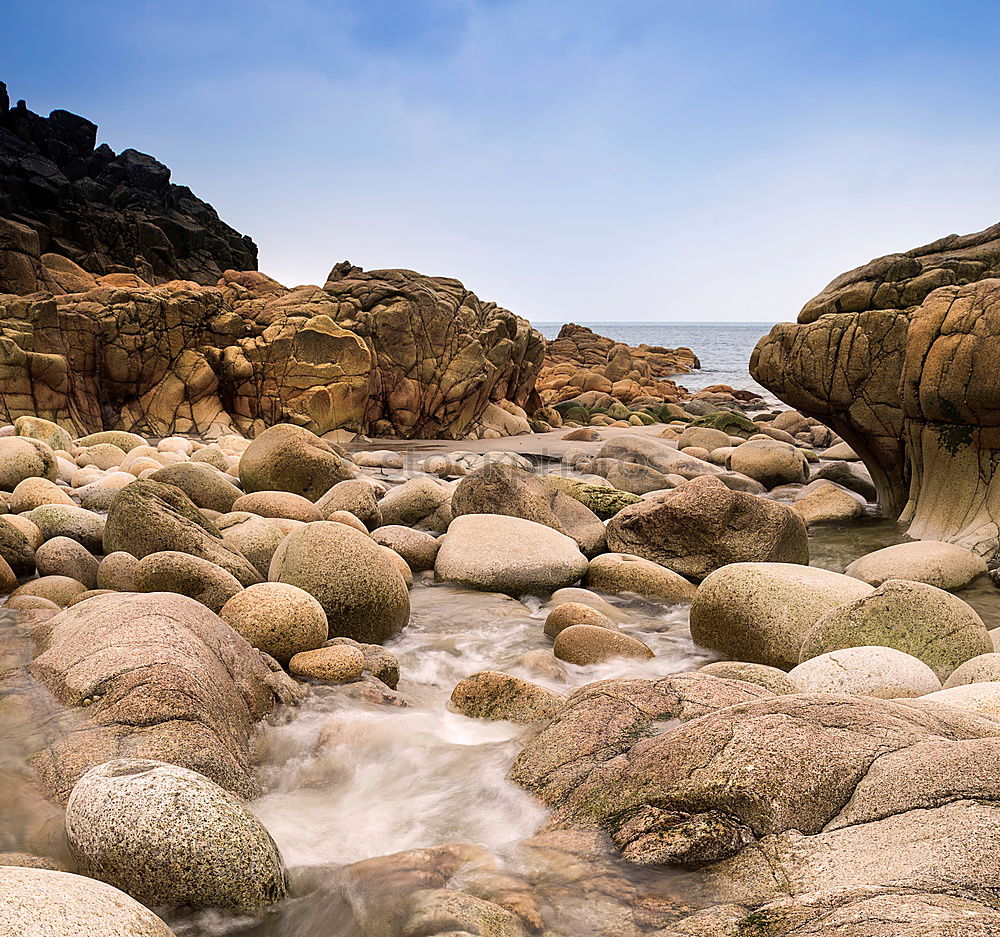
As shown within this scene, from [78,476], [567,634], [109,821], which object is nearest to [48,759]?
[109,821]

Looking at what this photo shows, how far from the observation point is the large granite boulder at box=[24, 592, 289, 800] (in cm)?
302

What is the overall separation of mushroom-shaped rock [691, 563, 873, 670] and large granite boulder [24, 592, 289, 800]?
3.32 meters

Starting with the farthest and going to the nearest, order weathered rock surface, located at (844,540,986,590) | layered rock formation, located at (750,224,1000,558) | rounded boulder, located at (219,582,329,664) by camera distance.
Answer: layered rock formation, located at (750,224,1000,558), weathered rock surface, located at (844,540,986,590), rounded boulder, located at (219,582,329,664)

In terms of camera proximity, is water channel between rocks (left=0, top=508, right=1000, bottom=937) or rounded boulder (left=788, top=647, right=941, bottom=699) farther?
rounded boulder (left=788, top=647, right=941, bottom=699)

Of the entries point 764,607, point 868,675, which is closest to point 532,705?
point 868,675

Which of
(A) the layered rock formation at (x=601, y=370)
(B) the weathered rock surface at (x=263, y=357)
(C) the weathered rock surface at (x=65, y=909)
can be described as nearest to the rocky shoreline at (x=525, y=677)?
(C) the weathered rock surface at (x=65, y=909)

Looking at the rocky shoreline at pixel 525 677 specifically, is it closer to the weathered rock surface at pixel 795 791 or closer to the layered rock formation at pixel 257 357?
the weathered rock surface at pixel 795 791

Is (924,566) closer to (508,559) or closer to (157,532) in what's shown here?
(508,559)

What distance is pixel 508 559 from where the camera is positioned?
25.3 feet

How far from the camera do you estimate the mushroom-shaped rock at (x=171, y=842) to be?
2.32m

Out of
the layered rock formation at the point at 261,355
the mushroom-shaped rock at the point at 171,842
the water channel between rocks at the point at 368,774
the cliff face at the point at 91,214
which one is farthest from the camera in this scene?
the cliff face at the point at 91,214

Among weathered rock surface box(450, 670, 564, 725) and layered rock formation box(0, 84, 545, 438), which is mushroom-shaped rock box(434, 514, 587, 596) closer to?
weathered rock surface box(450, 670, 564, 725)

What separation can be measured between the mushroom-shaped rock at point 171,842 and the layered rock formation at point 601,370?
104 ft

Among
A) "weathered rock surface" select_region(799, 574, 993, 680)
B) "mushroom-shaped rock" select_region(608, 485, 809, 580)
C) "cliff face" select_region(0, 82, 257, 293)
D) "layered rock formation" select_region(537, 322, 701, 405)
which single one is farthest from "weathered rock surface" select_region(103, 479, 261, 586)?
"layered rock formation" select_region(537, 322, 701, 405)
